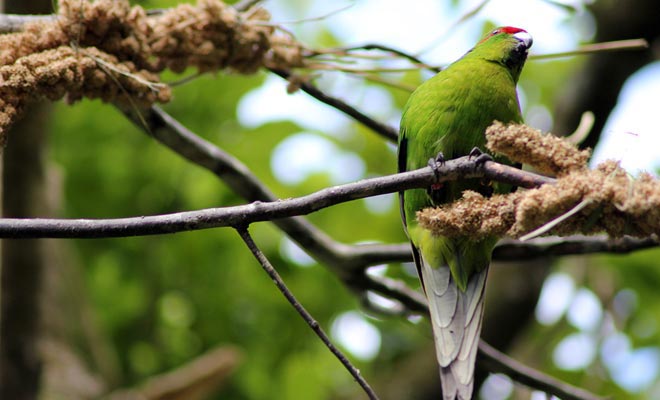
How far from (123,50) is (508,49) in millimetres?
1489

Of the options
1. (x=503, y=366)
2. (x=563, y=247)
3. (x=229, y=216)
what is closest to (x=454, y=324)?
(x=503, y=366)

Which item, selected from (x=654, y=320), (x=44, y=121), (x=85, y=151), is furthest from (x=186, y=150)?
(x=654, y=320)

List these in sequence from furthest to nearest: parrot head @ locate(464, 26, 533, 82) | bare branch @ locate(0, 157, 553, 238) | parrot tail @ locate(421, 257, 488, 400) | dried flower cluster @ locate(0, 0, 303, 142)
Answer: parrot head @ locate(464, 26, 533, 82), parrot tail @ locate(421, 257, 488, 400), dried flower cluster @ locate(0, 0, 303, 142), bare branch @ locate(0, 157, 553, 238)

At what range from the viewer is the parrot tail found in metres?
2.23

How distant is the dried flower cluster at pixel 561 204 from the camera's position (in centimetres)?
146

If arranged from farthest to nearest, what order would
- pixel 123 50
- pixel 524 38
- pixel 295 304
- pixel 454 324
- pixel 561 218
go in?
pixel 524 38
pixel 454 324
pixel 123 50
pixel 295 304
pixel 561 218

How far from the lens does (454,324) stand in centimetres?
251

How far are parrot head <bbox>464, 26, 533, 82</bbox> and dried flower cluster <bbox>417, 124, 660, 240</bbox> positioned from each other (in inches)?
54.4

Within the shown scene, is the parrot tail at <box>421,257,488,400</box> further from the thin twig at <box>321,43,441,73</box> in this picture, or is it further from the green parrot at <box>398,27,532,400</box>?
the thin twig at <box>321,43,441,73</box>

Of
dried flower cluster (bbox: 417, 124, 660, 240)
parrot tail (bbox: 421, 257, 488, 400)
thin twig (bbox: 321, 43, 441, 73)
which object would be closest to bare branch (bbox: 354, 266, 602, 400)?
parrot tail (bbox: 421, 257, 488, 400)

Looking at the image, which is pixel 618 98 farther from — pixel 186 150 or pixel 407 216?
pixel 186 150

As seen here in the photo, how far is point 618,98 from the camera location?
188 inches

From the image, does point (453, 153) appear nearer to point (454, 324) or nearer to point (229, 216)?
point (454, 324)

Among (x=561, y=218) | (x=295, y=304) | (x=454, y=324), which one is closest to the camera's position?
(x=561, y=218)
